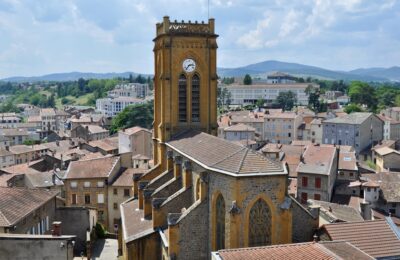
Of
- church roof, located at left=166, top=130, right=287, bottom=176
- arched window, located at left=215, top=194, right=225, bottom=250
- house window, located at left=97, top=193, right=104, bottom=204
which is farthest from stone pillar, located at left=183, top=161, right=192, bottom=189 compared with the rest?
house window, located at left=97, top=193, right=104, bottom=204

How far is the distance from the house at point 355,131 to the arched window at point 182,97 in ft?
206

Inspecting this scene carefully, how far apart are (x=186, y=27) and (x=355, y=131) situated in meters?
64.1

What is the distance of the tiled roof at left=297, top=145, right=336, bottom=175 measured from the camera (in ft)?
188

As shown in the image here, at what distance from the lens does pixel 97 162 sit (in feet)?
184

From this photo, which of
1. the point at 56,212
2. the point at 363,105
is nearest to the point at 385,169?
the point at 56,212

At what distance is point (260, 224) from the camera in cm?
2638

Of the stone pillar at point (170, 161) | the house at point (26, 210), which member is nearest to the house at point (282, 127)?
the stone pillar at point (170, 161)

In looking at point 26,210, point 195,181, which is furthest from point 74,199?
point 195,181

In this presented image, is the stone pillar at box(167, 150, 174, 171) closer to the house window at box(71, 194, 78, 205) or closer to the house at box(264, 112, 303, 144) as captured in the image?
the house window at box(71, 194, 78, 205)

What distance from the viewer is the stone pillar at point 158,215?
31.4 m

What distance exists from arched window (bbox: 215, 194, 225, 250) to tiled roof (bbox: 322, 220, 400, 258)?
5.80m

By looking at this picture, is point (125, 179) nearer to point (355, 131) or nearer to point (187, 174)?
point (187, 174)

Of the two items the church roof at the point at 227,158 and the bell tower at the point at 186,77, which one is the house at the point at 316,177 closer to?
the bell tower at the point at 186,77

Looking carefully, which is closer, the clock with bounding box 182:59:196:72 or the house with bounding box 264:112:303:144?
the clock with bounding box 182:59:196:72
